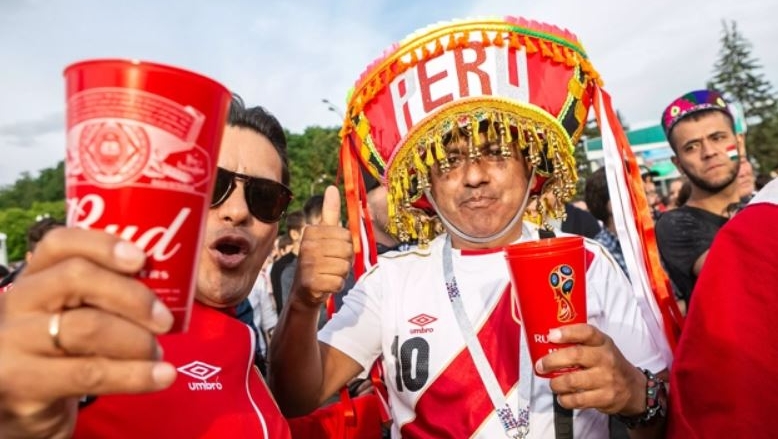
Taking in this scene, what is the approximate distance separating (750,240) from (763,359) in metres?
0.28

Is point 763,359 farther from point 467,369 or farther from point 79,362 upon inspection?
point 79,362

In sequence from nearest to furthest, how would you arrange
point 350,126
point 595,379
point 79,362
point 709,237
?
point 79,362 < point 595,379 < point 350,126 < point 709,237

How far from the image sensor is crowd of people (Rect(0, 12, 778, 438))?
2.80 ft

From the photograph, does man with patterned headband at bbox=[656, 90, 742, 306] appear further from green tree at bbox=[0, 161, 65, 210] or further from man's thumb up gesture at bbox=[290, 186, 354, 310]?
green tree at bbox=[0, 161, 65, 210]

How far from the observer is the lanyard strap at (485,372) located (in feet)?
6.61

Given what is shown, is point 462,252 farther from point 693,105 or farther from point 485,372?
point 693,105

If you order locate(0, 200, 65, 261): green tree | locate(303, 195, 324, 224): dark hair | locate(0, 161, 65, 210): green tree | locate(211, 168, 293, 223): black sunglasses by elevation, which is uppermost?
locate(0, 161, 65, 210): green tree

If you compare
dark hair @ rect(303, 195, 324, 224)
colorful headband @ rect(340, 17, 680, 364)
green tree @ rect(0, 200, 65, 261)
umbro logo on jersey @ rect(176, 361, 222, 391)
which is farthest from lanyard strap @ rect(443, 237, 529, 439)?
green tree @ rect(0, 200, 65, 261)

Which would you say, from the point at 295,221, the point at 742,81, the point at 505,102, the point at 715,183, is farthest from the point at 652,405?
the point at 742,81

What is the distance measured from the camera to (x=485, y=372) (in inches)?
83.0

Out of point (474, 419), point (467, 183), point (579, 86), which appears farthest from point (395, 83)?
point (474, 419)

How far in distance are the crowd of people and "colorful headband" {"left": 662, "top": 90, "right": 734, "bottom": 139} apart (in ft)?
8.39

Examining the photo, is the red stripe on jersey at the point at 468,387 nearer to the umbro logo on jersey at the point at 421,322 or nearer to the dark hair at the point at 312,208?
the umbro logo on jersey at the point at 421,322

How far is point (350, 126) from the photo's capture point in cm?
271
